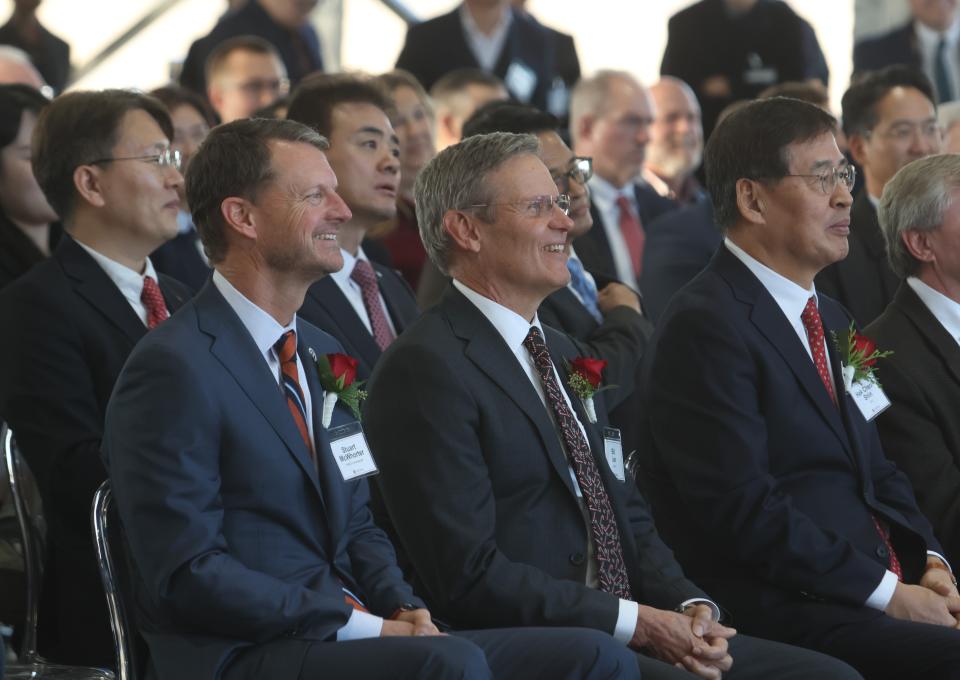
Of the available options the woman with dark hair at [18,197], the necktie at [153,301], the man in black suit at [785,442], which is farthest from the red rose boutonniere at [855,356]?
the woman with dark hair at [18,197]

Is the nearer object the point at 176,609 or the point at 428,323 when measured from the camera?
the point at 176,609

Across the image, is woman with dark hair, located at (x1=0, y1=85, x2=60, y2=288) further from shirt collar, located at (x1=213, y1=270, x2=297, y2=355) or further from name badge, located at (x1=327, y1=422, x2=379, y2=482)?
name badge, located at (x1=327, y1=422, x2=379, y2=482)

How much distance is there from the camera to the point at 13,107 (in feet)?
14.5

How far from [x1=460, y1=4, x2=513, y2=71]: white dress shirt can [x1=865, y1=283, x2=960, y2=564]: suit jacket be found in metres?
4.16

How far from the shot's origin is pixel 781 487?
3.36 metres

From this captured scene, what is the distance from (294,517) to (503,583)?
46 centimetres

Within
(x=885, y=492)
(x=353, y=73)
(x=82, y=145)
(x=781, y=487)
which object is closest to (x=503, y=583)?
(x=781, y=487)

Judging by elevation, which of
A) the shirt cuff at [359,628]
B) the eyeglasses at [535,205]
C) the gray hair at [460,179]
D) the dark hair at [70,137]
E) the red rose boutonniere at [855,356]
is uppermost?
the dark hair at [70,137]

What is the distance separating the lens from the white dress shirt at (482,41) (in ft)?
24.8

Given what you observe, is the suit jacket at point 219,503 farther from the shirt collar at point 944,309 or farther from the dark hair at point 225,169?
the shirt collar at point 944,309

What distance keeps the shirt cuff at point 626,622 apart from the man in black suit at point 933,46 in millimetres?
5478

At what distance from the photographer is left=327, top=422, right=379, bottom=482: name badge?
2836 mm

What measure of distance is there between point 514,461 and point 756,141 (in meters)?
1.07

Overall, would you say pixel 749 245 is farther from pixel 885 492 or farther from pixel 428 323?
pixel 428 323
